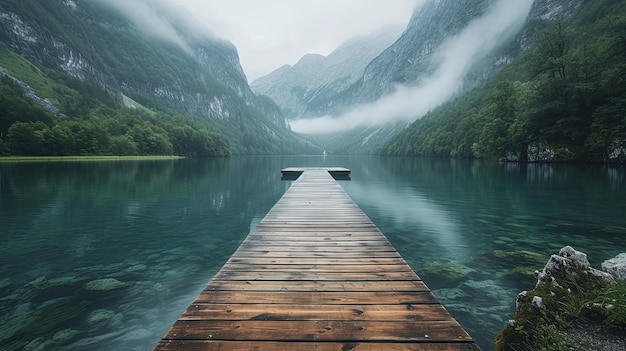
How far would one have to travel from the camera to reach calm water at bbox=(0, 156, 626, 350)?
259 inches

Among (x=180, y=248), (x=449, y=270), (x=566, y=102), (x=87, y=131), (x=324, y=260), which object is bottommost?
Result: (x=449, y=270)

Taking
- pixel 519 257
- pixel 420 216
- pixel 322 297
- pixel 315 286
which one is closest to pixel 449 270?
pixel 519 257

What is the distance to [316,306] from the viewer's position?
4.15m

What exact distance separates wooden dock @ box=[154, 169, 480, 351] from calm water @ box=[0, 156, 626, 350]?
98.7 inches

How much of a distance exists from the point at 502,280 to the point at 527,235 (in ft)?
19.2

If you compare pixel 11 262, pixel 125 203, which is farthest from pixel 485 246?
pixel 125 203

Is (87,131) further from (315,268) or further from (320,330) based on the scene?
(320,330)

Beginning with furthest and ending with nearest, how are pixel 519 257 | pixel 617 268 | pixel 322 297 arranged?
pixel 519 257 → pixel 617 268 → pixel 322 297

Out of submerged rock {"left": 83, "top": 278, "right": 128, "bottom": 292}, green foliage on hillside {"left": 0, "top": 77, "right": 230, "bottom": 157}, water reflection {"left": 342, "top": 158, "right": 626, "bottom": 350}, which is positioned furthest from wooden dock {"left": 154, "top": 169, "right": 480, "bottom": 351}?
green foliage on hillside {"left": 0, "top": 77, "right": 230, "bottom": 157}

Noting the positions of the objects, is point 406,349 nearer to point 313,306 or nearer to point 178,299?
point 313,306

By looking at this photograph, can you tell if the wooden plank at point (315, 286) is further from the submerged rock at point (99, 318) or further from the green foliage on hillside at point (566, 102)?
the green foliage on hillside at point (566, 102)

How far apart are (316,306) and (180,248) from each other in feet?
30.5

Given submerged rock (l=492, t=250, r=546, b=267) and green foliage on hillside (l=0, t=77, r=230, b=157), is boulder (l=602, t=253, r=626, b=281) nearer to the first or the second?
submerged rock (l=492, t=250, r=546, b=267)

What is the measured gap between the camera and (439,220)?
53.0ft
